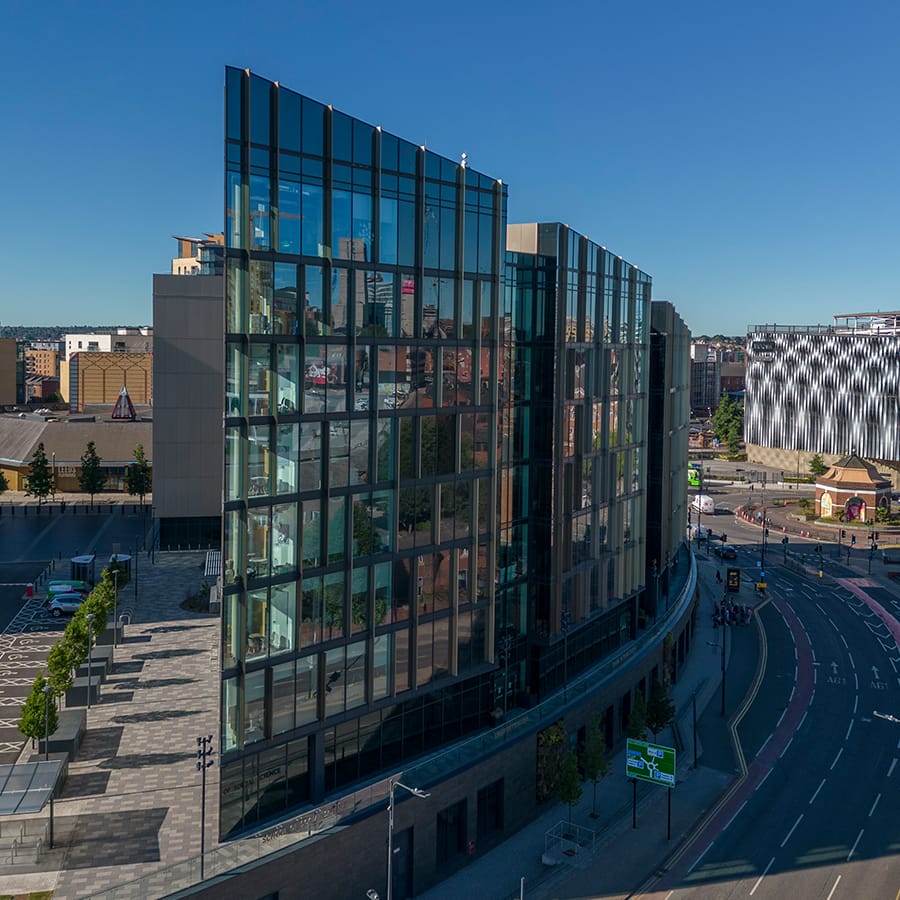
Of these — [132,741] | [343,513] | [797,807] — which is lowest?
[797,807]

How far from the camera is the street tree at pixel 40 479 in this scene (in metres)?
106

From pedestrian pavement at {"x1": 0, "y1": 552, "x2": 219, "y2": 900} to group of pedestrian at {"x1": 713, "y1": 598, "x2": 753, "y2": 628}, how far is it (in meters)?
38.3

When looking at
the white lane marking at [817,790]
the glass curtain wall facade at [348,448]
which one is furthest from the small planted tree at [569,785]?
the white lane marking at [817,790]

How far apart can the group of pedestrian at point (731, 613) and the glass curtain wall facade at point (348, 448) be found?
3780cm

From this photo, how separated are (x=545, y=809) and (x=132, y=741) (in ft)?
59.6

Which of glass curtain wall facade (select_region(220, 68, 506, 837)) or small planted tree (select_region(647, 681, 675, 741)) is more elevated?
glass curtain wall facade (select_region(220, 68, 506, 837))

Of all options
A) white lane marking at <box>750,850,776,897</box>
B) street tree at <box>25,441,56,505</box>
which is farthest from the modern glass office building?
street tree at <box>25,441,56,505</box>

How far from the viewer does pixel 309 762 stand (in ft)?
112

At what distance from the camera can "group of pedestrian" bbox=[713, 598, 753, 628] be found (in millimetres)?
73375

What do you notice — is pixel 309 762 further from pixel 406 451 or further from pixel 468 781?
pixel 406 451

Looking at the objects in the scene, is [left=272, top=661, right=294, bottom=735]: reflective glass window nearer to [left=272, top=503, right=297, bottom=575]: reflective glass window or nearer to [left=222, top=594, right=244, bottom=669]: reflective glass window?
[left=222, top=594, right=244, bottom=669]: reflective glass window

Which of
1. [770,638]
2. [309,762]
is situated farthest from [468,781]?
[770,638]

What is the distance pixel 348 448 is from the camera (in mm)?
34312

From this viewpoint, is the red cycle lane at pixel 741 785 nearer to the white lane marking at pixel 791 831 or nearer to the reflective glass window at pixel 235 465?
the white lane marking at pixel 791 831
